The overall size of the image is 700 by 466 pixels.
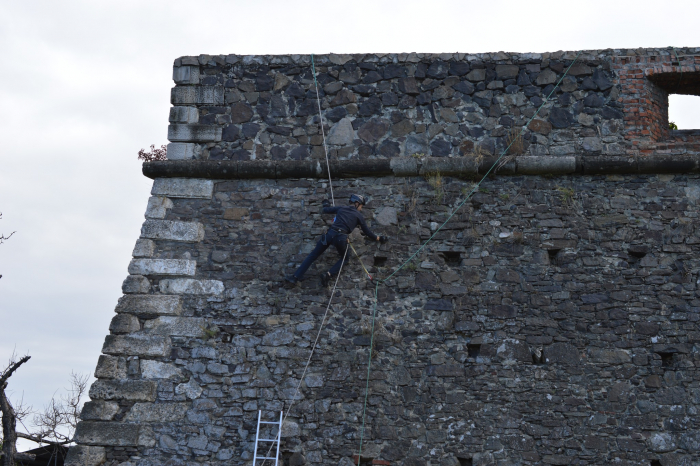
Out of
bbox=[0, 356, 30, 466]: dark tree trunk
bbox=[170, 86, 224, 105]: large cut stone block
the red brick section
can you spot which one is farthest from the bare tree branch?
the red brick section

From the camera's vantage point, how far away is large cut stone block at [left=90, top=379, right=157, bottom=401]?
630 centimetres

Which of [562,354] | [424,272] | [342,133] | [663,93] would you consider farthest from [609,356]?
[342,133]

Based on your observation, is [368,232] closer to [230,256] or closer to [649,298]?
[230,256]

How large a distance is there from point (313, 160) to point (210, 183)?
1.18m

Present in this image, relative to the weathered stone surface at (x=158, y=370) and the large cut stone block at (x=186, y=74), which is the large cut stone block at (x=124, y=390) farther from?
the large cut stone block at (x=186, y=74)

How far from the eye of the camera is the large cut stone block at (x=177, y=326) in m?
6.54

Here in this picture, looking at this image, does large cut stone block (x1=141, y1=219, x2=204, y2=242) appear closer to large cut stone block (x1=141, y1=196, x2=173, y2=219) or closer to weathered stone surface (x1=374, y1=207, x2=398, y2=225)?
large cut stone block (x1=141, y1=196, x2=173, y2=219)

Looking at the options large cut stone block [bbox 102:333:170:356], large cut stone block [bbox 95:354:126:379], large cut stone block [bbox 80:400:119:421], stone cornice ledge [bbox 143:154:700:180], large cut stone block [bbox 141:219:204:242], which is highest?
stone cornice ledge [bbox 143:154:700:180]

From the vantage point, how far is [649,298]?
6430 mm

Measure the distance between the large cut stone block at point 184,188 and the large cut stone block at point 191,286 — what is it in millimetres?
983

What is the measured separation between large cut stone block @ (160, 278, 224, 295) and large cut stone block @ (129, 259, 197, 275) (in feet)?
0.31

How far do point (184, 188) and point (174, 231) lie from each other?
0.53m

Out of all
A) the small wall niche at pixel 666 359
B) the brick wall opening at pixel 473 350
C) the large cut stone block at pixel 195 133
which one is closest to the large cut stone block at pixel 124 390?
the large cut stone block at pixel 195 133

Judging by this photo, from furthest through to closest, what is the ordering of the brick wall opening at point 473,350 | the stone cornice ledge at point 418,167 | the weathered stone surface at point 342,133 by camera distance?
the weathered stone surface at point 342,133 < the stone cornice ledge at point 418,167 < the brick wall opening at point 473,350
